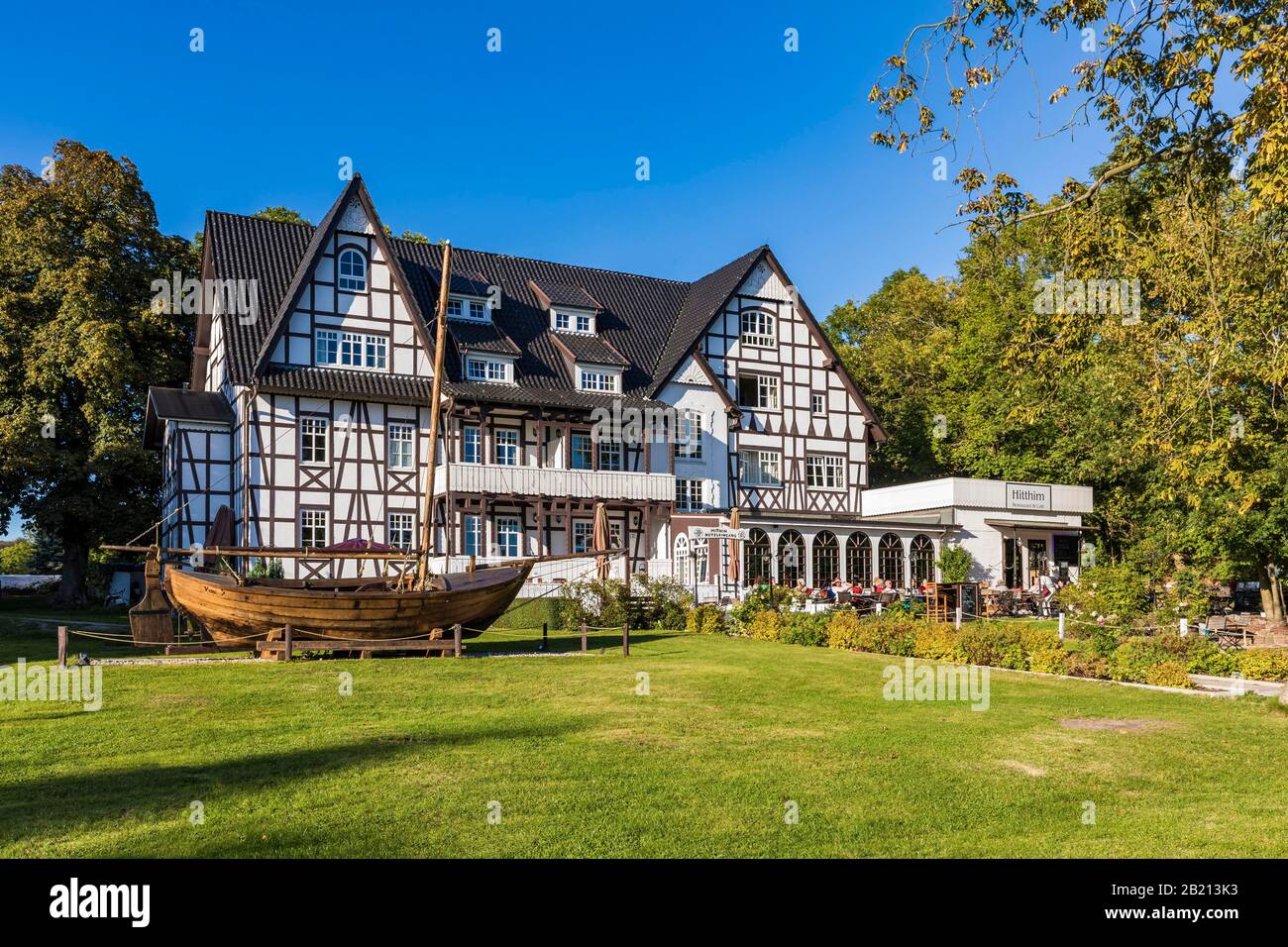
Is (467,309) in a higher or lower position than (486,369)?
higher

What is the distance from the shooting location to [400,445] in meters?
35.0

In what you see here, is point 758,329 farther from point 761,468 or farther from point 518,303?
point 518,303

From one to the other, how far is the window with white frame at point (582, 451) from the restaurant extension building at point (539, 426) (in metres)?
0.08

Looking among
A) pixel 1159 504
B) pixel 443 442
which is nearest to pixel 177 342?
pixel 443 442

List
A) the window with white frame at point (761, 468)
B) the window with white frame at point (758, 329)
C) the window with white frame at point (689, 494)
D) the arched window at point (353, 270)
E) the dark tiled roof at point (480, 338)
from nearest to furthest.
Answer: the arched window at point (353, 270) < the dark tiled roof at point (480, 338) < the window with white frame at point (689, 494) < the window with white frame at point (761, 468) < the window with white frame at point (758, 329)

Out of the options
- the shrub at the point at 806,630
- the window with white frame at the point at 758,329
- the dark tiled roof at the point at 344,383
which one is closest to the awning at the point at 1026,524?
the window with white frame at the point at 758,329

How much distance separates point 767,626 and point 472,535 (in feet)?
41.7

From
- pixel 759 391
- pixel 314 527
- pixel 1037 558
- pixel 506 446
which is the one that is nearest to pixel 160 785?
pixel 314 527

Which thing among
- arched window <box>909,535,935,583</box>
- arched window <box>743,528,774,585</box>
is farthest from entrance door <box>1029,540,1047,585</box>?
arched window <box>743,528,774,585</box>

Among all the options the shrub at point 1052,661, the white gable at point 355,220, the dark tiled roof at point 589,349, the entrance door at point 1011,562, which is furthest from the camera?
the entrance door at point 1011,562

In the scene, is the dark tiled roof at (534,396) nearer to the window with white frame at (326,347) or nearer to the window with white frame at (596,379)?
the window with white frame at (596,379)

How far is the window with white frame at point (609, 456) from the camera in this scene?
126 feet

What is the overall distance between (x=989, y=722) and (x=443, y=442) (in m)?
25.1
